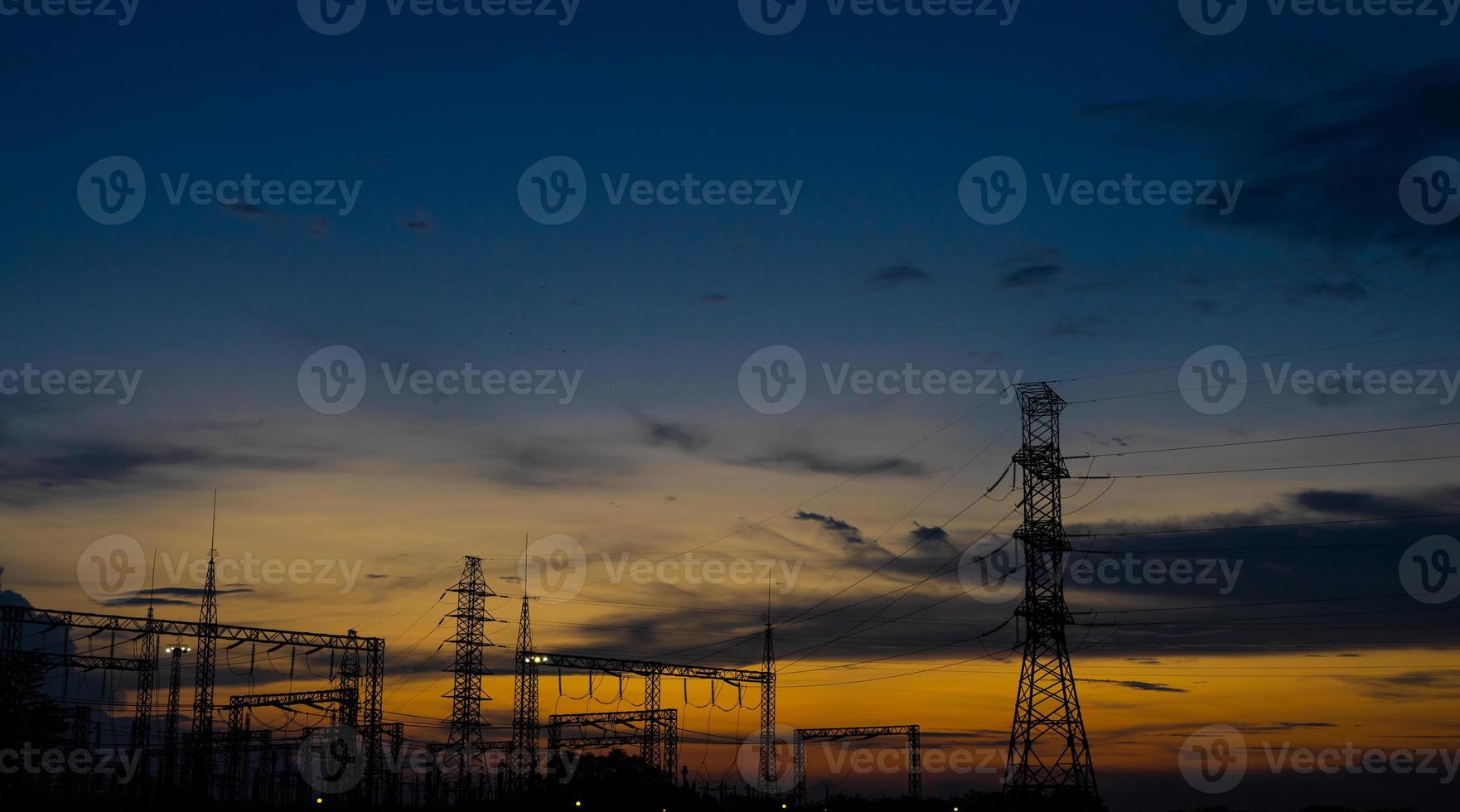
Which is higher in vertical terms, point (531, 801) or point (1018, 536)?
point (1018, 536)

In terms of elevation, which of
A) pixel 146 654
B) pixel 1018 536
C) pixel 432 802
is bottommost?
pixel 432 802

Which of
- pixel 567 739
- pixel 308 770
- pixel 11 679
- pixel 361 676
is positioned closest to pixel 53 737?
pixel 11 679

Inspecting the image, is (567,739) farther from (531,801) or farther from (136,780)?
(136,780)

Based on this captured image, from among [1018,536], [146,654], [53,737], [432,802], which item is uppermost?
[1018,536]

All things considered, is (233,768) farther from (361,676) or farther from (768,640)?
(768,640)

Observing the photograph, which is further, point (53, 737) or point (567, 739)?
point (567, 739)

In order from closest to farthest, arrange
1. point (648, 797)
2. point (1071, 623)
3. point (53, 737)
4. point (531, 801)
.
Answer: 1. point (1071, 623)
2. point (53, 737)
3. point (531, 801)
4. point (648, 797)

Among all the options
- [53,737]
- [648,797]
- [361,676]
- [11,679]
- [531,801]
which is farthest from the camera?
[648,797]

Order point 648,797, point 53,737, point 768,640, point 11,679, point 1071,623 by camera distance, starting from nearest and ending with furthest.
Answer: point 1071,623 → point 11,679 → point 53,737 → point 768,640 → point 648,797

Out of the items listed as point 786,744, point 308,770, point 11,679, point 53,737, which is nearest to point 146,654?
point 53,737
